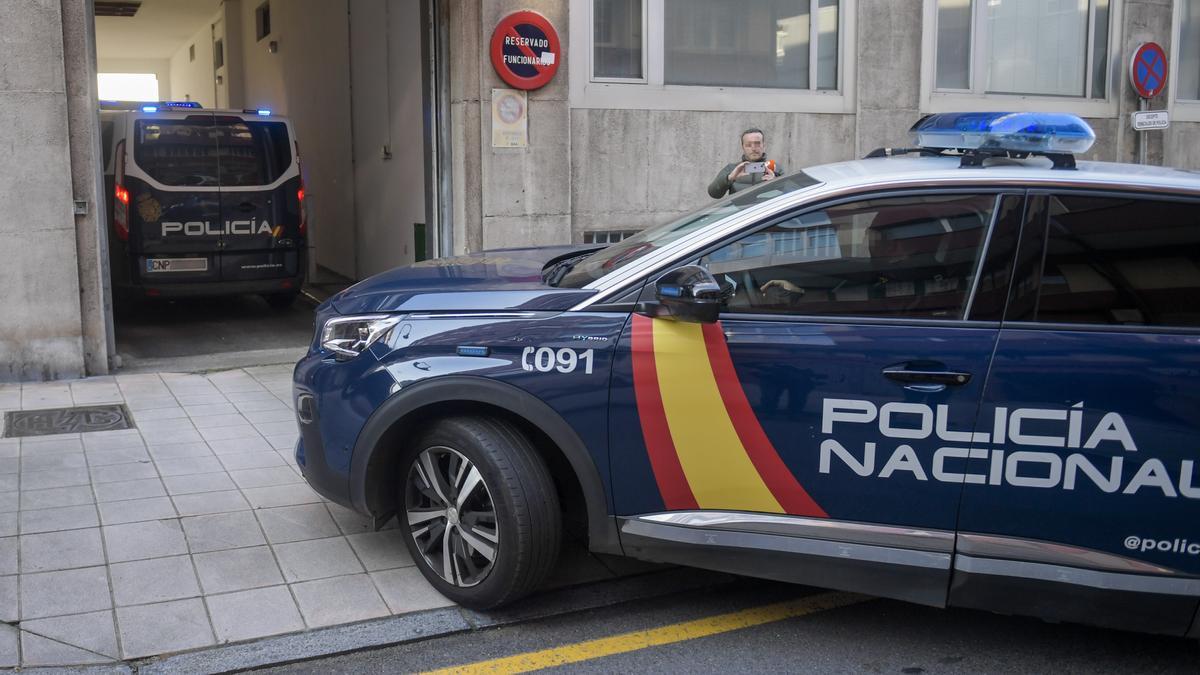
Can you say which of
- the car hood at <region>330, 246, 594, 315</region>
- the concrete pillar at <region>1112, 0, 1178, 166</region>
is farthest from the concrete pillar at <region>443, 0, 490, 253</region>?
the concrete pillar at <region>1112, 0, 1178, 166</region>

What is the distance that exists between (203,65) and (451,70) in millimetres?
18667

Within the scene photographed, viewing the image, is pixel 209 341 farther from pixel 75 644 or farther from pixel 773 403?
pixel 773 403

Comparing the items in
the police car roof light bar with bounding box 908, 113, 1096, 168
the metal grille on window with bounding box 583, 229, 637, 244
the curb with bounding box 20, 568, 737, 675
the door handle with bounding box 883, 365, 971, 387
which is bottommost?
the curb with bounding box 20, 568, 737, 675

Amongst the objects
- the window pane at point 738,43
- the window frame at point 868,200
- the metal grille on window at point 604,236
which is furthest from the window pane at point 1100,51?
the window frame at point 868,200

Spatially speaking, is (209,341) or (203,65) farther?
(203,65)

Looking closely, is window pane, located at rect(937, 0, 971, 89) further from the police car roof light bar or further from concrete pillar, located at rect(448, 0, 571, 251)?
the police car roof light bar

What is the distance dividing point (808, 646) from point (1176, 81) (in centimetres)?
1078

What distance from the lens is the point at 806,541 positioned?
3.91 m

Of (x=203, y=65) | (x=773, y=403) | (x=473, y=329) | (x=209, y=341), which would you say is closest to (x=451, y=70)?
(x=209, y=341)

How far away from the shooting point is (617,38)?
9.82 meters

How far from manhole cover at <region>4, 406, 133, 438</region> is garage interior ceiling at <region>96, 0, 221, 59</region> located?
45.3 feet

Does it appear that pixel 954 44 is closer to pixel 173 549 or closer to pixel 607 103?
pixel 607 103

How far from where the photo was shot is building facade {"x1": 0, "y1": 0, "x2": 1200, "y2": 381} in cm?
803

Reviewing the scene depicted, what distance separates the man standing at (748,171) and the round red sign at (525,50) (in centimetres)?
173
